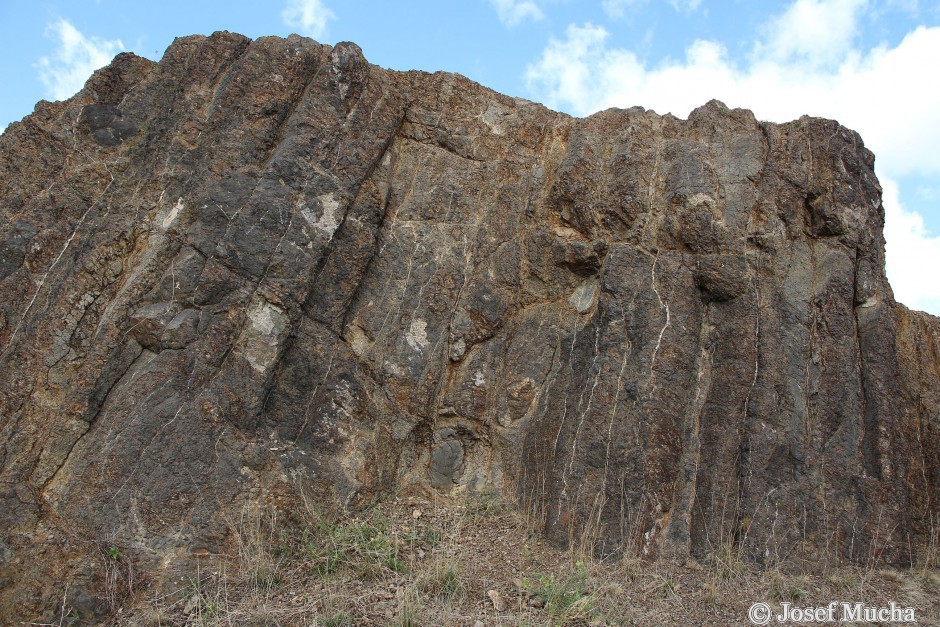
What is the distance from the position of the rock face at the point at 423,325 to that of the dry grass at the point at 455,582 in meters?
0.21

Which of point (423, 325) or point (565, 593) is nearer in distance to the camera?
point (565, 593)

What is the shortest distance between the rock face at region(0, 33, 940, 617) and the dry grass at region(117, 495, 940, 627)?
211 mm

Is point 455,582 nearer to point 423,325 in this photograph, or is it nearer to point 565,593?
point 565,593

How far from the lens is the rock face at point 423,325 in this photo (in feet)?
16.6

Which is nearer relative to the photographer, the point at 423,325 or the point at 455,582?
the point at 455,582

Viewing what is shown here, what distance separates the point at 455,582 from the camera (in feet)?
15.5

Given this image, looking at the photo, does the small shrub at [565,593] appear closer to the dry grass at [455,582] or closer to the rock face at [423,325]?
the dry grass at [455,582]

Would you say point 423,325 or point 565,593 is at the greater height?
point 423,325

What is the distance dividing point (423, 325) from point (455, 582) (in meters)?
2.44

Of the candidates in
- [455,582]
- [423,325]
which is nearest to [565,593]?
[455,582]

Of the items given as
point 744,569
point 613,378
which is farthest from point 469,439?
point 744,569

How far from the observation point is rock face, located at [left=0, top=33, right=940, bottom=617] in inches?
199

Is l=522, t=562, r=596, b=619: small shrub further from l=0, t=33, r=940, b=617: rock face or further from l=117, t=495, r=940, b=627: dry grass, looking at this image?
l=0, t=33, r=940, b=617: rock face

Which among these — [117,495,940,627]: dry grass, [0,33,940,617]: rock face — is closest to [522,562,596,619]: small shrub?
[117,495,940,627]: dry grass
